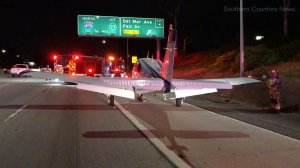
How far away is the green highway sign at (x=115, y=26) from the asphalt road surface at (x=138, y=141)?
3701 centimetres

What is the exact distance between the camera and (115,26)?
55.7m

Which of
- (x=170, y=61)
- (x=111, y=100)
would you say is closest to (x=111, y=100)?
(x=111, y=100)

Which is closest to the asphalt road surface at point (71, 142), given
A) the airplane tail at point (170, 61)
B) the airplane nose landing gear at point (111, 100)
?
the airplane tail at point (170, 61)

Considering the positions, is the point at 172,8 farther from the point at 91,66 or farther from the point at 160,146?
the point at 160,146

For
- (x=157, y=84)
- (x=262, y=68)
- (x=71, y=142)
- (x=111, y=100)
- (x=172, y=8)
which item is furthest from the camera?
(x=172, y=8)

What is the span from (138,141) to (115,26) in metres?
44.1

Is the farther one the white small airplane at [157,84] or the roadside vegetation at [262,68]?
the roadside vegetation at [262,68]

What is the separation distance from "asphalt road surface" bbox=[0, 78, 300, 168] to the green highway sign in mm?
37006

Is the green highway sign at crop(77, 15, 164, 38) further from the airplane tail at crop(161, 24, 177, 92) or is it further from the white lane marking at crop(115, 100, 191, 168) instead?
the white lane marking at crop(115, 100, 191, 168)

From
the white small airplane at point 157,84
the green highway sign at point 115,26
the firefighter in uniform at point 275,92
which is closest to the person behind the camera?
the white small airplane at point 157,84

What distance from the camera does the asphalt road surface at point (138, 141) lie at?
9828 millimetres

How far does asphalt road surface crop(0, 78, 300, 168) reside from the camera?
983cm

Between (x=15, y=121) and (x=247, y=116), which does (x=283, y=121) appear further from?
(x=15, y=121)

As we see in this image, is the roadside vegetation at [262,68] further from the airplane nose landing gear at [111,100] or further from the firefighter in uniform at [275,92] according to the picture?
the airplane nose landing gear at [111,100]
